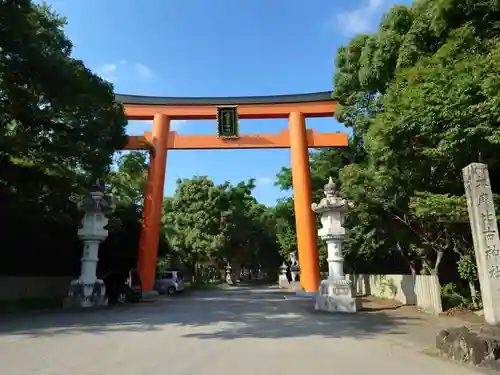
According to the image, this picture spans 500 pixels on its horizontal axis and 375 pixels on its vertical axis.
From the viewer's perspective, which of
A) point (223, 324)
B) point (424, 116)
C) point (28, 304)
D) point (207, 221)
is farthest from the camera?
point (207, 221)

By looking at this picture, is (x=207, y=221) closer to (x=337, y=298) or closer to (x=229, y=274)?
(x=229, y=274)

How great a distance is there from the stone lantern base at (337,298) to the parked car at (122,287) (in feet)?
28.0

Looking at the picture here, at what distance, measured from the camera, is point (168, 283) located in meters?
25.2

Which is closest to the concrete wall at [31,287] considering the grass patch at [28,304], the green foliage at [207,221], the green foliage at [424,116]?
the grass patch at [28,304]

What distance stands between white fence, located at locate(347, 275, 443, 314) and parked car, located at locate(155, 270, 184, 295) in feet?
37.7

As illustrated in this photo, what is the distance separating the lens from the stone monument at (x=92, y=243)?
14852 mm

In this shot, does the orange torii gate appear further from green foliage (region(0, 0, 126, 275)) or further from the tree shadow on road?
the tree shadow on road

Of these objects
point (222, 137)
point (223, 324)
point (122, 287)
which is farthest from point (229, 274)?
point (223, 324)

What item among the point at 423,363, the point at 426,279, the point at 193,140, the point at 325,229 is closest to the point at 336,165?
the point at 193,140

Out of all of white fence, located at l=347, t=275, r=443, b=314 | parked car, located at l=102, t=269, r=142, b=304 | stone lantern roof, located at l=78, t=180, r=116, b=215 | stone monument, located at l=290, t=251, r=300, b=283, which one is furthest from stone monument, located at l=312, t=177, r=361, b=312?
stone monument, located at l=290, t=251, r=300, b=283

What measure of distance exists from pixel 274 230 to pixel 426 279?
3307cm

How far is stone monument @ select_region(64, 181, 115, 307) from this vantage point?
14.9 meters

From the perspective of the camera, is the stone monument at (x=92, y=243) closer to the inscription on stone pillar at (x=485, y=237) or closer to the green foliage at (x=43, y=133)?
the green foliage at (x=43, y=133)

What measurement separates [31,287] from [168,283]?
10.1 metres
